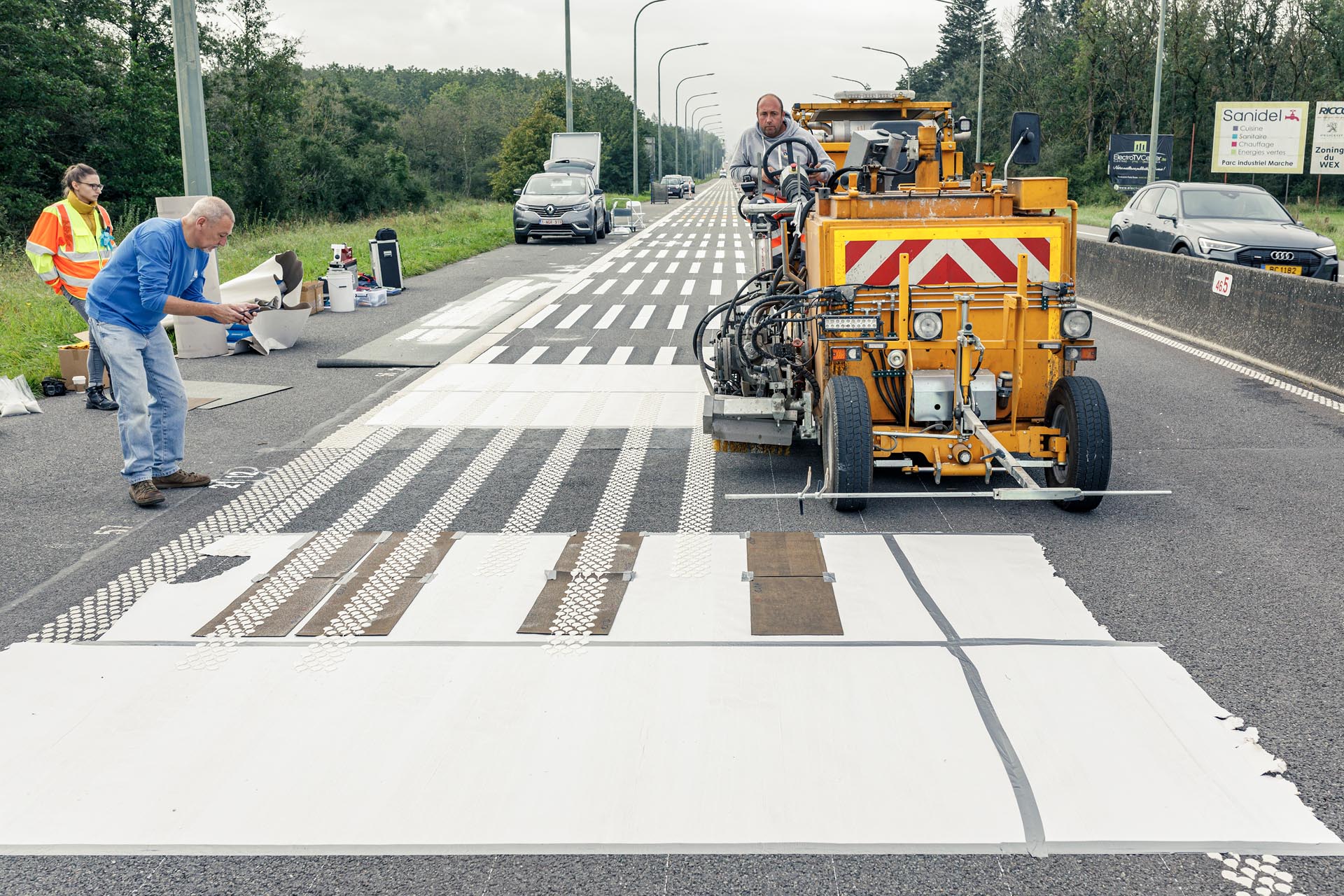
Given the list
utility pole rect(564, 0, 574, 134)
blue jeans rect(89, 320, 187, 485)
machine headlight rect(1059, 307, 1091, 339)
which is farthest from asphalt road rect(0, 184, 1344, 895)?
utility pole rect(564, 0, 574, 134)

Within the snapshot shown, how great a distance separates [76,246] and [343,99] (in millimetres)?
68303

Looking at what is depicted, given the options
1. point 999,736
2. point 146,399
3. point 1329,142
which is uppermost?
point 1329,142

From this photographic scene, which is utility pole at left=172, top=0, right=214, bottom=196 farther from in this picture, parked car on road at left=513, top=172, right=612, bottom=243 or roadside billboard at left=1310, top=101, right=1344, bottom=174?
roadside billboard at left=1310, top=101, right=1344, bottom=174

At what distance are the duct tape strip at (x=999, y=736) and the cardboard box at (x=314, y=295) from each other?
11.5m

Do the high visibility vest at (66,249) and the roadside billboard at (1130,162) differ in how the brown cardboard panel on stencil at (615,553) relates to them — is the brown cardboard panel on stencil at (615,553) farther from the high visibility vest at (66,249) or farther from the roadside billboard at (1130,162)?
the roadside billboard at (1130,162)

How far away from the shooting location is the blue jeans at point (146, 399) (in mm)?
7051

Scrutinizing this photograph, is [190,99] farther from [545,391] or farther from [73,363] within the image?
[545,391]

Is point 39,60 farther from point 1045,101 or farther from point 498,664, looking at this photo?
point 1045,101

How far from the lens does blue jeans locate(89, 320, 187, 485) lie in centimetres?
705

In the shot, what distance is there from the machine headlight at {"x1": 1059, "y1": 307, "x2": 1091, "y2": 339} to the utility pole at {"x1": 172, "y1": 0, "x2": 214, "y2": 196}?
898 cm

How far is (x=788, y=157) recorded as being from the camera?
890 cm

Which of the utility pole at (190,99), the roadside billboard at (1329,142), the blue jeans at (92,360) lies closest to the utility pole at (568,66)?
the roadside billboard at (1329,142)

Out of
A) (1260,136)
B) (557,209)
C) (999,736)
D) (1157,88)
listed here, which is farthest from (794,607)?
(1260,136)

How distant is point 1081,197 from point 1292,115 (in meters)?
31.9
